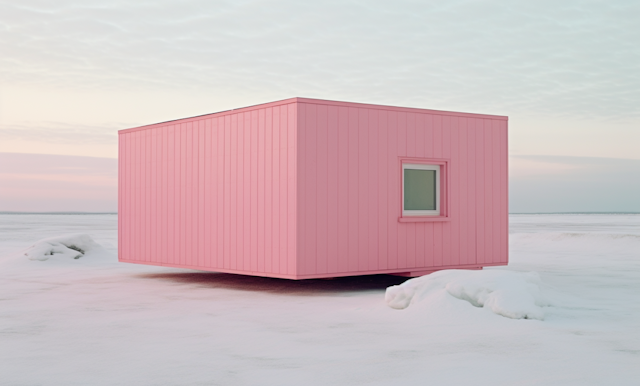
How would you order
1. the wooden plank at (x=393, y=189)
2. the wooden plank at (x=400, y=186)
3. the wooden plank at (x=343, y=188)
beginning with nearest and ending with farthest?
the wooden plank at (x=343, y=188)
the wooden plank at (x=393, y=189)
the wooden plank at (x=400, y=186)

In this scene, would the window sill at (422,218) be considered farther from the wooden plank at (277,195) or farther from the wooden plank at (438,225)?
the wooden plank at (277,195)

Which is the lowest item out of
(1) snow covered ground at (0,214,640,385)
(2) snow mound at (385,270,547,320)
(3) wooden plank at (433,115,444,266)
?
(1) snow covered ground at (0,214,640,385)

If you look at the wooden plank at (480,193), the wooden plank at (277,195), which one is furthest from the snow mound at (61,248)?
the wooden plank at (480,193)

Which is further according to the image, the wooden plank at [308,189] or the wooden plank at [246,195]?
the wooden plank at [246,195]

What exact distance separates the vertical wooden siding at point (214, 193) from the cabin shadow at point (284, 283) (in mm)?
482

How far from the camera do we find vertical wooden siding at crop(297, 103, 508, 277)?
9.66 meters

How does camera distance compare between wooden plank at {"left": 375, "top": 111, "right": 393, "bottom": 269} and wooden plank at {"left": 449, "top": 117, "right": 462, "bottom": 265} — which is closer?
wooden plank at {"left": 375, "top": 111, "right": 393, "bottom": 269}

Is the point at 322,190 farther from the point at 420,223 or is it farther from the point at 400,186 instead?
the point at 420,223

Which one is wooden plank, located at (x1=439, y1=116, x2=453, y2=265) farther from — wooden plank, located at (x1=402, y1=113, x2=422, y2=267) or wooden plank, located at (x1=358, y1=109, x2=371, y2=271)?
wooden plank, located at (x1=358, y1=109, x2=371, y2=271)

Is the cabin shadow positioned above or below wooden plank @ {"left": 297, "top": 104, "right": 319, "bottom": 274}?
below

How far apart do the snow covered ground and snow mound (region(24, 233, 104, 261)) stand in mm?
3819

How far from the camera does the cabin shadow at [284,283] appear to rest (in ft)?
34.3

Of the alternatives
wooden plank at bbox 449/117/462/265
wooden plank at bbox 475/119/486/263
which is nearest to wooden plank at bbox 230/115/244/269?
wooden plank at bbox 449/117/462/265

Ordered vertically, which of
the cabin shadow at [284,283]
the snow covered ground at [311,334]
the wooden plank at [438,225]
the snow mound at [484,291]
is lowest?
the cabin shadow at [284,283]
